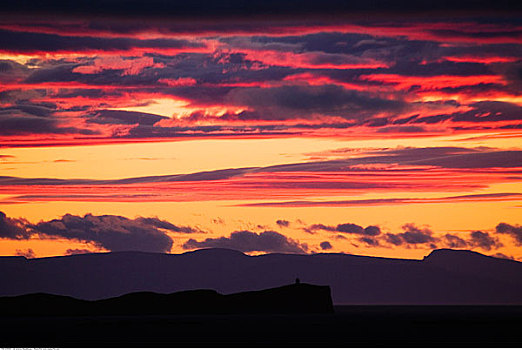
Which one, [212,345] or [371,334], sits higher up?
[371,334]

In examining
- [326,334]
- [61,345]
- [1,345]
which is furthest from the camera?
[326,334]

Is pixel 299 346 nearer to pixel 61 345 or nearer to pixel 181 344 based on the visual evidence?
pixel 181 344

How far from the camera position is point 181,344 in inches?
4461

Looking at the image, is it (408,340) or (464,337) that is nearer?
(408,340)

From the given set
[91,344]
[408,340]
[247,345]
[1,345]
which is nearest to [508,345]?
[408,340]

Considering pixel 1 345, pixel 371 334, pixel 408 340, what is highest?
pixel 371 334

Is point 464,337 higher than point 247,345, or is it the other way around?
point 464,337

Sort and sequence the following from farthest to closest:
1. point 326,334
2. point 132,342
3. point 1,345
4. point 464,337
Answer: point 326,334, point 464,337, point 132,342, point 1,345

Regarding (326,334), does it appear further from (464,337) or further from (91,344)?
(91,344)

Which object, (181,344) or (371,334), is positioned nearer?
(181,344)

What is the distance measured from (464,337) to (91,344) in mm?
50470

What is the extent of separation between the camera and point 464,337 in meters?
129

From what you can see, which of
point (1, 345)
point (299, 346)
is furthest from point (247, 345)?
point (1, 345)

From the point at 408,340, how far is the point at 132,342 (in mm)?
34547
